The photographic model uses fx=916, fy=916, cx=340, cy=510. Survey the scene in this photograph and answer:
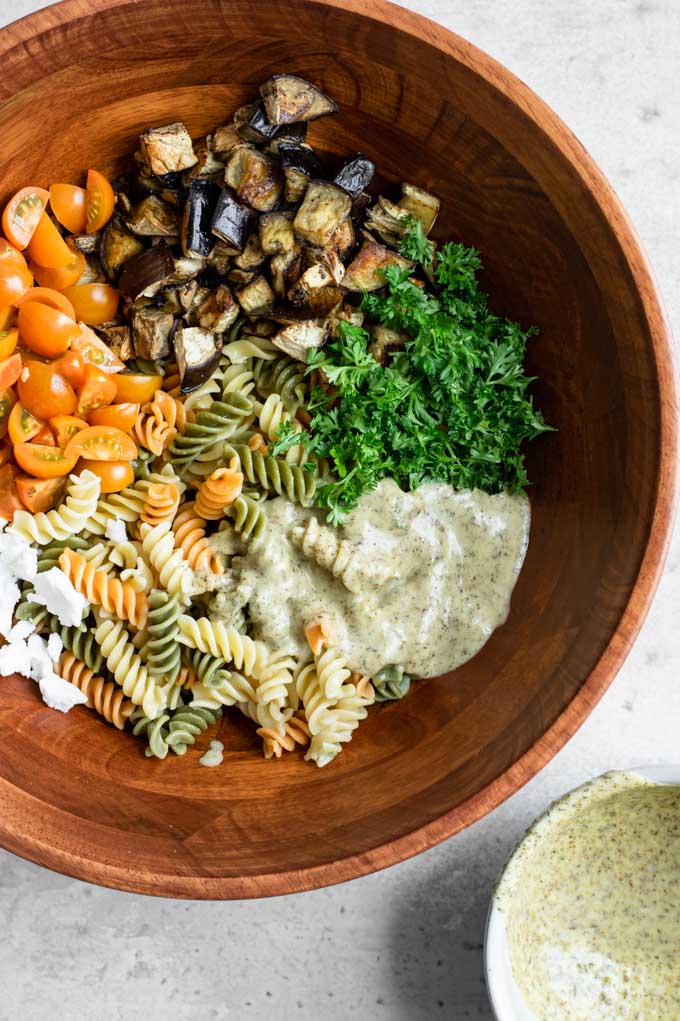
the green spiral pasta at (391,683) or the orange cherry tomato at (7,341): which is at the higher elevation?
the orange cherry tomato at (7,341)

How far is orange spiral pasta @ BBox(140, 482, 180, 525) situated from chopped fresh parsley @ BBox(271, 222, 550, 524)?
17.8 inches

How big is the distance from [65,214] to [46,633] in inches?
65.5

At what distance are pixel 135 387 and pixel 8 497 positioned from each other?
662mm

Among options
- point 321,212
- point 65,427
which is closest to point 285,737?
point 65,427

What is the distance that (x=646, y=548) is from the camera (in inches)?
126

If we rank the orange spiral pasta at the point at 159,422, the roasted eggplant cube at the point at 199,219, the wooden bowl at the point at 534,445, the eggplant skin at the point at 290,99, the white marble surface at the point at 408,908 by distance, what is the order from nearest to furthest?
1. the wooden bowl at the point at 534,445
2. the eggplant skin at the point at 290,99
3. the roasted eggplant cube at the point at 199,219
4. the orange spiral pasta at the point at 159,422
5. the white marble surface at the point at 408,908

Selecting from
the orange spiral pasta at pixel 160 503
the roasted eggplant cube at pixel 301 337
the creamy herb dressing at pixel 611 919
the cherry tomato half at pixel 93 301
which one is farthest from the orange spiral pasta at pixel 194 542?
the creamy herb dressing at pixel 611 919

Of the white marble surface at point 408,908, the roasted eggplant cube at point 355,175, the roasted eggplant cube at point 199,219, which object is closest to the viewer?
the roasted eggplant cube at point 199,219

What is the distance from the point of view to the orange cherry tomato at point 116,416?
3.61 metres

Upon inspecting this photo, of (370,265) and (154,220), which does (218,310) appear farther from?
(370,265)

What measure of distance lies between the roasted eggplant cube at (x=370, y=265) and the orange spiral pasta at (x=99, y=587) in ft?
4.86

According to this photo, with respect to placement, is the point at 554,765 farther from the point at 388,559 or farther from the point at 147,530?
the point at 147,530

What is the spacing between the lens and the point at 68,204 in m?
3.56

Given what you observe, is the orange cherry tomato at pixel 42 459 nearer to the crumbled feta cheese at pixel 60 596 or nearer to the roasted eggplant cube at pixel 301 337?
the crumbled feta cheese at pixel 60 596
